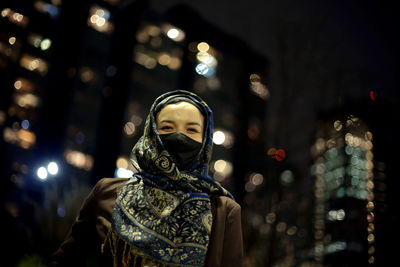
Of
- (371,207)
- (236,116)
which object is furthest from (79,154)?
(371,207)

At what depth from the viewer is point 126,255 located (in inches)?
76.7

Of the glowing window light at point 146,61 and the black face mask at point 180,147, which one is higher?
the glowing window light at point 146,61

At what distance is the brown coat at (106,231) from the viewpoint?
204 centimetres

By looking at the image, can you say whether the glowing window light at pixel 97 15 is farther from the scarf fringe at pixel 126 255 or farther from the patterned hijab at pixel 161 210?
the scarf fringe at pixel 126 255

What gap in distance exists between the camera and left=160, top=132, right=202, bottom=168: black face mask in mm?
2158

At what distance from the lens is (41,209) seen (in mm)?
3824

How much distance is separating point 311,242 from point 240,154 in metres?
1.92

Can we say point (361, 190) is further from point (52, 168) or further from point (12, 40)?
point (12, 40)

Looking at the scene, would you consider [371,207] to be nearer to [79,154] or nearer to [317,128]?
[317,128]

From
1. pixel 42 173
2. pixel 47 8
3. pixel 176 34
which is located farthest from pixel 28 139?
pixel 47 8

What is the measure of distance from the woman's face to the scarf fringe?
26.1 inches

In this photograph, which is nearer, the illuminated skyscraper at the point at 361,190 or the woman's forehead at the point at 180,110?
the woman's forehead at the point at 180,110

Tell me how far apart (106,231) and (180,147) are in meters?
0.62

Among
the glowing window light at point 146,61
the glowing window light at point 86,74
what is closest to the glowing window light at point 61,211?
the glowing window light at point 86,74
